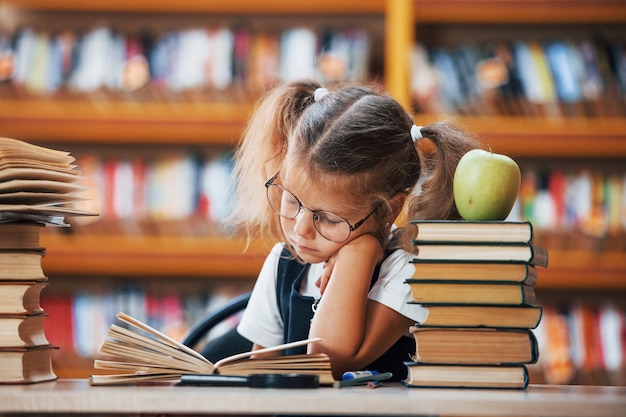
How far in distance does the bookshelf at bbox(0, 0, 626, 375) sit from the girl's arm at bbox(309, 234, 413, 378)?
5.29 feet

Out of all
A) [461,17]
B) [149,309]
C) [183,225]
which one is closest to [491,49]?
[461,17]

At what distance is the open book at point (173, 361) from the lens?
3.67 ft

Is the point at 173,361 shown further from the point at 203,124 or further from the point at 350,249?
the point at 203,124

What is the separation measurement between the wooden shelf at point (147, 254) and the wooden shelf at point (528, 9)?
1092mm

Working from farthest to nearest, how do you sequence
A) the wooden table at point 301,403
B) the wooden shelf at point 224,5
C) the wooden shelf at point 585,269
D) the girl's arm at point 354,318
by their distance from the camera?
the wooden shelf at point 224,5 < the wooden shelf at point 585,269 < the girl's arm at point 354,318 < the wooden table at point 301,403

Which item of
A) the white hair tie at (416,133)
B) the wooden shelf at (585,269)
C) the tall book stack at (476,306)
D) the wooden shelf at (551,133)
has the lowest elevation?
the wooden shelf at (585,269)

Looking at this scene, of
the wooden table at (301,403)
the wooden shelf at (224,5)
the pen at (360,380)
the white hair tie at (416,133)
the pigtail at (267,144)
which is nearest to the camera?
the wooden table at (301,403)

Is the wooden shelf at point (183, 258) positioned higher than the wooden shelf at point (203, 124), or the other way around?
the wooden shelf at point (203, 124)

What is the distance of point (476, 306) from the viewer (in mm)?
1123

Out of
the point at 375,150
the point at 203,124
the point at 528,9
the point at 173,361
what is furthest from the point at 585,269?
the point at 173,361

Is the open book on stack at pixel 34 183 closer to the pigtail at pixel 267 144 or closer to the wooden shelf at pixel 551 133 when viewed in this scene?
A: the pigtail at pixel 267 144

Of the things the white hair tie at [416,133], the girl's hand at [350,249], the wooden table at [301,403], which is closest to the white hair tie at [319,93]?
the white hair tie at [416,133]

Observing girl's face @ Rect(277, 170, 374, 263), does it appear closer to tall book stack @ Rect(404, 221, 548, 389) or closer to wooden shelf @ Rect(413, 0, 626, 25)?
tall book stack @ Rect(404, 221, 548, 389)

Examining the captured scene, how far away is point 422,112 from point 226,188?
756 millimetres
